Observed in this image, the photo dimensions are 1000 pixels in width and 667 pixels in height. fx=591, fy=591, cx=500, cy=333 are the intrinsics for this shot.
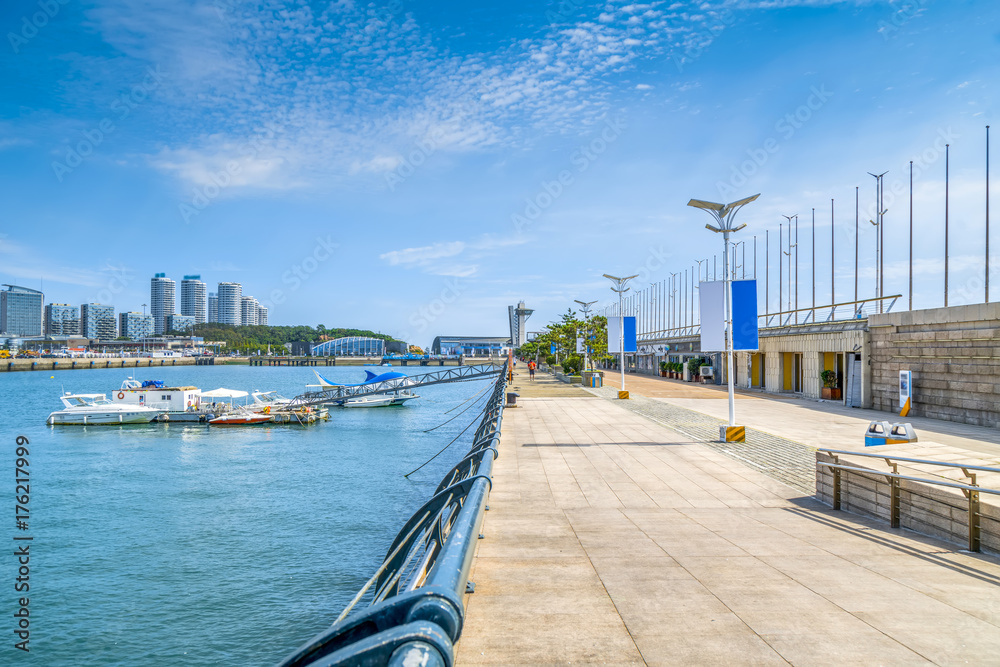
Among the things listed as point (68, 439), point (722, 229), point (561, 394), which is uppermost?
point (722, 229)

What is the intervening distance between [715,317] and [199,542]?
14.4m

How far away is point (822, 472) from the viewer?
860 cm

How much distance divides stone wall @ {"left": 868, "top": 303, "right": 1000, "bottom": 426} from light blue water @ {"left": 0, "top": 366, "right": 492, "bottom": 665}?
55.2 feet

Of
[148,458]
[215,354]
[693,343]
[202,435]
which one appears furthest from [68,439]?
[215,354]

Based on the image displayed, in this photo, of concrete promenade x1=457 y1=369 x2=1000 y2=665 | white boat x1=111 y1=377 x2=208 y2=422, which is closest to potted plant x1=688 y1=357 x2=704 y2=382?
white boat x1=111 y1=377 x2=208 y2=422

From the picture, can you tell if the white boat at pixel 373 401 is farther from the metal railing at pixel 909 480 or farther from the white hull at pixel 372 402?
the metal railing at pixel 909 480

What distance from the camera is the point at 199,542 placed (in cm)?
1466

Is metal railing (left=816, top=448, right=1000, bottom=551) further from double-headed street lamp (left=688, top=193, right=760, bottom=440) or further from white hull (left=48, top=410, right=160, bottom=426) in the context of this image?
white hull (left=48, top=410, right=160, bottom=426)

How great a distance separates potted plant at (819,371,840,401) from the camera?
26.6 m

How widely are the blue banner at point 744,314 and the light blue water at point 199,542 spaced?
34.1ft

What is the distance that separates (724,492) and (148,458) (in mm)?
27288

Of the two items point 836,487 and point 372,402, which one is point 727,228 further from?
point 372,402

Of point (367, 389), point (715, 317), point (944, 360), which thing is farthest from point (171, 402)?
point (944, 360)

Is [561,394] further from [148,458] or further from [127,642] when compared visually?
[127,642]
